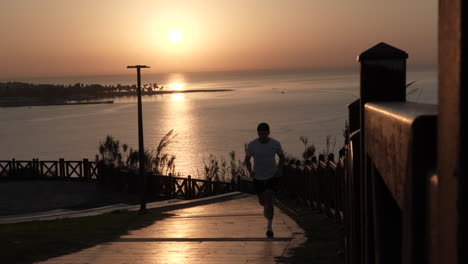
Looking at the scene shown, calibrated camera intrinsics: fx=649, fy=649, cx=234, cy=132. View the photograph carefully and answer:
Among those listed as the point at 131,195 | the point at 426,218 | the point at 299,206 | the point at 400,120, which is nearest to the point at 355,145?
the point at 400,120

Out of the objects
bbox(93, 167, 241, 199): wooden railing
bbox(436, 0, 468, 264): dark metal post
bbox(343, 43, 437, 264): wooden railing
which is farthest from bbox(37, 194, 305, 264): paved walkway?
bbox(93, 167, 241, 199): wooden railing

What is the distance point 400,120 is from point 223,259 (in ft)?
21.6

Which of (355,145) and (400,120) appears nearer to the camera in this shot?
(400,120)

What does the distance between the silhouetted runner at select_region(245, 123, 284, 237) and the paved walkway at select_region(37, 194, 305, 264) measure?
0.56m

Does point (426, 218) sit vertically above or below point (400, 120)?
below

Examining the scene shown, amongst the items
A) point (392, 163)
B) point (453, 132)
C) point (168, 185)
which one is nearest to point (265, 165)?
point (392, 163)

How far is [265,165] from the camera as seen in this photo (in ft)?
31.0

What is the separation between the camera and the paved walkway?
26.3 ft

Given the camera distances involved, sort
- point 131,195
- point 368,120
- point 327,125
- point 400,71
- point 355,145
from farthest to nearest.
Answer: point 327,125, point 131,195, point 355,145, point 400,71, point 368,120

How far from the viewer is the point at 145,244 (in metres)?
9.30

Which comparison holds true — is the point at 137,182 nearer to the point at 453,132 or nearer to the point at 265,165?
the point at 265,165

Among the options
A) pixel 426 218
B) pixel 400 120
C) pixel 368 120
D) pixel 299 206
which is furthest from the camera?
pixel 299 206

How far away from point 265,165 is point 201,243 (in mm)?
1453

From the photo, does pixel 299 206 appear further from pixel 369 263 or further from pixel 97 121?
pixel 97 121
